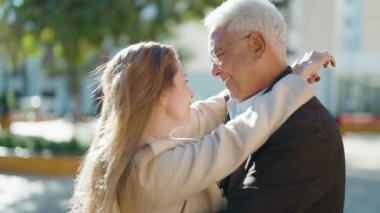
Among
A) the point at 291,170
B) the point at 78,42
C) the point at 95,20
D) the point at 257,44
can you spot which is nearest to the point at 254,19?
the point at 257,44

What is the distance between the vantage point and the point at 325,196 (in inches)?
64.5

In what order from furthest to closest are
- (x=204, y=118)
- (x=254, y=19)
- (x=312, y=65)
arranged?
(x=204, y=118) < (x=312, y=65) < (x=254, y=19)

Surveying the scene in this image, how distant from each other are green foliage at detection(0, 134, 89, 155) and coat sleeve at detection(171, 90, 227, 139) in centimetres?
948

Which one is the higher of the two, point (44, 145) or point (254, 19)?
point (254, 19)

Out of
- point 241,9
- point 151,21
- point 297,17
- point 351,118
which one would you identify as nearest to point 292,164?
point 241,9

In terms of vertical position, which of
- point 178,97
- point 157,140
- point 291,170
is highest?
point 178,97

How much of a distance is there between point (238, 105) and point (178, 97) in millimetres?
313

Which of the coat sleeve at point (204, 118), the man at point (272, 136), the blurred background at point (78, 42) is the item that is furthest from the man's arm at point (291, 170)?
the blurred background at point (78, 42)

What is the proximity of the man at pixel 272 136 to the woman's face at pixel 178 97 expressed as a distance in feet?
0.66

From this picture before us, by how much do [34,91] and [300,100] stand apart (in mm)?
45095

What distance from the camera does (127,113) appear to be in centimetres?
162

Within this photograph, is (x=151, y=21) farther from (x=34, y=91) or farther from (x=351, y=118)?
(x=34, y=91)

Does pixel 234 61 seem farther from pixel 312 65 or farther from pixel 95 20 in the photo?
pixel 95 20

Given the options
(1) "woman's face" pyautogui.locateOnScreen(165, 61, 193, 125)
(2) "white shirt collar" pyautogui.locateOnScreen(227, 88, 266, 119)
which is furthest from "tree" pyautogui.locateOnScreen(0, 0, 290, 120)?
(1) "woman's face" pyautogui.locateOnScreen(165, 61, 193, 125)
